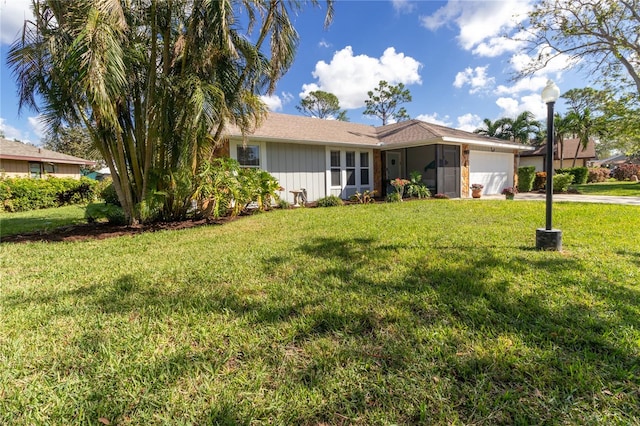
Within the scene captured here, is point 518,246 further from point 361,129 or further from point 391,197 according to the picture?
point 361,129

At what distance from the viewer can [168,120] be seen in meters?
7.09

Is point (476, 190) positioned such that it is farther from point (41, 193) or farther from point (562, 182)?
point (41, 193)

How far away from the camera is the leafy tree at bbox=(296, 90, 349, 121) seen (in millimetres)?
37531

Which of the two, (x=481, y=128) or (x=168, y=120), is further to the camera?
(x=481, y=128)

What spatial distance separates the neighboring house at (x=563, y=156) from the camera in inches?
1115

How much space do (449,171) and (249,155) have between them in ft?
31.1

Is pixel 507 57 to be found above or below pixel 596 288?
above

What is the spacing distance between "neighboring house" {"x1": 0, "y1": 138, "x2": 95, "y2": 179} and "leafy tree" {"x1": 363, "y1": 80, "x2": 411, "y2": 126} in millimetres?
28918

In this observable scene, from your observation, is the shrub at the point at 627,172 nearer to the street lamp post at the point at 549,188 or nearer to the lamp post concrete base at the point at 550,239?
the street lamp post at the point at 549,188

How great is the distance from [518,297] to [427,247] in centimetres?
204

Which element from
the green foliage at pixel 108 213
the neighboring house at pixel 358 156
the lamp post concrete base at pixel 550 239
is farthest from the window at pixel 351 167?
the lamp post concrete base at pixel 550 239

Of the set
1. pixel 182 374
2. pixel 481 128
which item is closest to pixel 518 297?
pixel 182 374

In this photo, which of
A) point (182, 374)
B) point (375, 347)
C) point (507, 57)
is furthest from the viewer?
point (507, 57)

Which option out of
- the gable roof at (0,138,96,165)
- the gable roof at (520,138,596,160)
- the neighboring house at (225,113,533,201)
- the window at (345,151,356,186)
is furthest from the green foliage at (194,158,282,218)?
the gable roof at (520,138,596,160)
